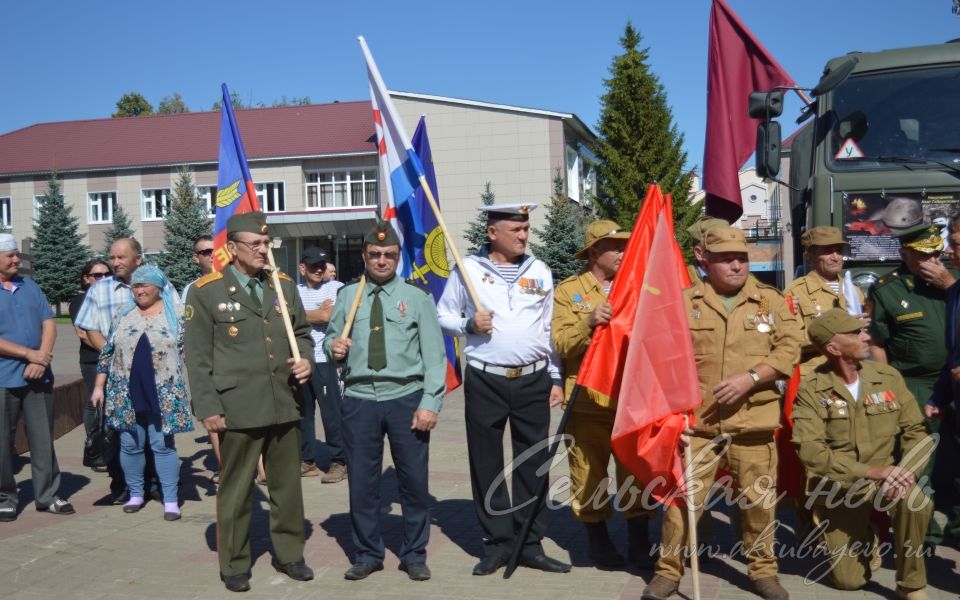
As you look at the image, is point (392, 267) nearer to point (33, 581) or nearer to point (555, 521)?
point (555, 521)

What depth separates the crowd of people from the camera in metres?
5.47

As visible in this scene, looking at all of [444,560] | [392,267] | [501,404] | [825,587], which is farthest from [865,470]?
[392,267]

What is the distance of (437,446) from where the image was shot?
35.0 ft

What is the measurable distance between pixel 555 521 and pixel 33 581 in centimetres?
369

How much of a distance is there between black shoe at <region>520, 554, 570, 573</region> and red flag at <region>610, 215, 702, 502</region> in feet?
3.21

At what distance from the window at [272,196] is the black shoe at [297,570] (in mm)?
42185

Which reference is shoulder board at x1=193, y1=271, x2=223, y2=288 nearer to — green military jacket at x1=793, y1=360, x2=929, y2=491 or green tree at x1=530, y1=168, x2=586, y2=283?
green military jacket at x1=793, y1=360, x2=929, y2=491

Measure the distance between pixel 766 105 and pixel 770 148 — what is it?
354 mm

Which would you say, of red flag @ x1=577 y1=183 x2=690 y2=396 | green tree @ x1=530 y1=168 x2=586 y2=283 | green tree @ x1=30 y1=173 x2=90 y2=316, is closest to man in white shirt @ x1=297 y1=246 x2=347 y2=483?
red flag @ x1=577 y1=183 x2=690 y2=396

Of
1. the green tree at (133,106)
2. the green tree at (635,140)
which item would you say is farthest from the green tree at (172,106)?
the green tree at (635,140)

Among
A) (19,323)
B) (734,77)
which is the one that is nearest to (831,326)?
(734,77)

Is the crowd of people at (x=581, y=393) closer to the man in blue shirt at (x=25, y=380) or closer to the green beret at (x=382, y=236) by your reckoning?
the green beret at (x=382, y=236)

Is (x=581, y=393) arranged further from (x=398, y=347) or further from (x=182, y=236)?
(x=182, y=236)

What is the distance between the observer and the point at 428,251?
7.00m
